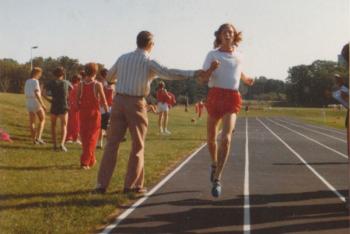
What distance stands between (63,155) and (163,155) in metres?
2.26

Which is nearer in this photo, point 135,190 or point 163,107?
point 135,190

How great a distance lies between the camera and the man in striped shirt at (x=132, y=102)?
23.7 ft

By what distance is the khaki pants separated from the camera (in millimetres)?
7285

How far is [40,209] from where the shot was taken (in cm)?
632

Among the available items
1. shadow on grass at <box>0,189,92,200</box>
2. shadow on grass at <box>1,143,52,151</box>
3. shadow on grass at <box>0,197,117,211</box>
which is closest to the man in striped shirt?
shadow on grass at <box>0,189,92,200</box>

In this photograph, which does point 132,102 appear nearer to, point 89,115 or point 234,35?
point 234,35

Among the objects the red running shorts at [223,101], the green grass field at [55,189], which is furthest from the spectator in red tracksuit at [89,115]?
the red running shorts at [223,101]

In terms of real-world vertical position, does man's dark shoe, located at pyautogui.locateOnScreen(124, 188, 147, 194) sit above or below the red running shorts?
below

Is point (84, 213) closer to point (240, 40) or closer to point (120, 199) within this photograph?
point (120, 199)

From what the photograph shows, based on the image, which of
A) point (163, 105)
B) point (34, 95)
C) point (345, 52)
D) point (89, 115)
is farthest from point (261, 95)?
point (345, 52)

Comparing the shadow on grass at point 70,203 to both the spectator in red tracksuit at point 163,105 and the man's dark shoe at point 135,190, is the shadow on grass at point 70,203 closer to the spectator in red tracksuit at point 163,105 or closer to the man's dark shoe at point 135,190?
the man's dark shoe at point 135,190

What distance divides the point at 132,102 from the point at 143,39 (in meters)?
0.84

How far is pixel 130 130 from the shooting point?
24.3 feet

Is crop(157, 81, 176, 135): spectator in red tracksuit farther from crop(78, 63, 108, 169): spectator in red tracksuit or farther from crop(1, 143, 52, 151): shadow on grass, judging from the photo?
crop(78, 63, 108, 169): spectator in red tracksuit
